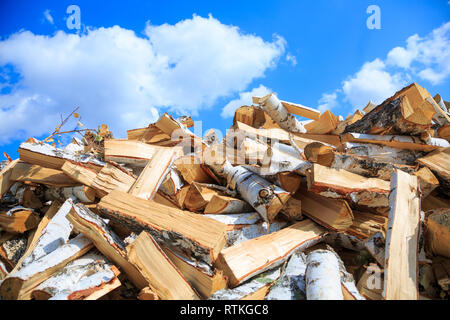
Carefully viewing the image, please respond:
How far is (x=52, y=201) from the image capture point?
2986 mm

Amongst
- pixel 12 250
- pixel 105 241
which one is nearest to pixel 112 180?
pixel 105 241

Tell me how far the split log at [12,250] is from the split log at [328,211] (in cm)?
270

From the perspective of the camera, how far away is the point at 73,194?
2.75 metres

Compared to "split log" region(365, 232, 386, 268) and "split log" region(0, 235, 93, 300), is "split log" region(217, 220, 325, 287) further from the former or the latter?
"split log" region(0, 235, 93, 300)

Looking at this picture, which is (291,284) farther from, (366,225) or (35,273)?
(35,273)

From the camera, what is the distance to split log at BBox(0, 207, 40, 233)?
2.59 m

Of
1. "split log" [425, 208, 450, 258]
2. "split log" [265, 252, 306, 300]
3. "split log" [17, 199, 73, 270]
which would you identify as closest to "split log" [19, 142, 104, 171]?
"split log" [17, 199, 73, 270]

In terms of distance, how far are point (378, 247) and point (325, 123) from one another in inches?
105

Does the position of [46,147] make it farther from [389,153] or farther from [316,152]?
[389,153]

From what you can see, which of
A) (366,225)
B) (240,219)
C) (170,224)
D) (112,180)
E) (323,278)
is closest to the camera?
(323,278)


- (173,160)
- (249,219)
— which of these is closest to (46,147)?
(173,160)

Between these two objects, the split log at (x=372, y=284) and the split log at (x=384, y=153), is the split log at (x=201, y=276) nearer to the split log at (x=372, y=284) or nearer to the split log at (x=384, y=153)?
the split log at (x=372, y=284)

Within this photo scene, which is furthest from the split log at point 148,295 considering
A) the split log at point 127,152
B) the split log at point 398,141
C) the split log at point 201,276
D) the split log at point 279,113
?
the split log at point 279,113
